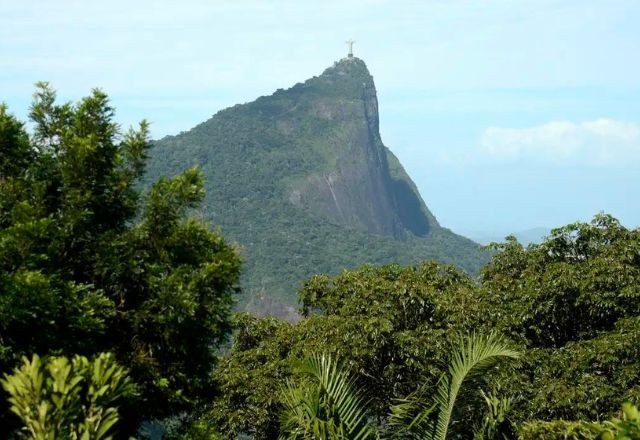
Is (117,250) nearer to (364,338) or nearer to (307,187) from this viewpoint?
(364,338)

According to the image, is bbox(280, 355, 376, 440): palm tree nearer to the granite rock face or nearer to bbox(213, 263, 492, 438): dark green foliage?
bbox(213, 263, 492, 438): dark green foliage

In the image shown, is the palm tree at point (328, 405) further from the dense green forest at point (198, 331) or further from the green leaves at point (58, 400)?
the green leaves at point (58, 400)

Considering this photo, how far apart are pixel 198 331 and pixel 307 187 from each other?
145445 mm

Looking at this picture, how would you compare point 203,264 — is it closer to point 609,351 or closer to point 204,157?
point 609,351

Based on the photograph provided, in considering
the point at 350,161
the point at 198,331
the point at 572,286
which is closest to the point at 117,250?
the point at 198,331

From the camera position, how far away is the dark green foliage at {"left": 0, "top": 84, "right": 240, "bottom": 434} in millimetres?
8547

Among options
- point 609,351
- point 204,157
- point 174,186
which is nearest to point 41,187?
point 174,186

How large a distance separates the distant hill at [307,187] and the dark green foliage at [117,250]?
101624 millimetres

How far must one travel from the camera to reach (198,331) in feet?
30.8

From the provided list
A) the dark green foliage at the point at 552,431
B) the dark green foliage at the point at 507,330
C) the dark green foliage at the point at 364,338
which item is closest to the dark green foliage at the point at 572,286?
the dark green foliage at the point at 507,330

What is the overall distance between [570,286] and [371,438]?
10341mm

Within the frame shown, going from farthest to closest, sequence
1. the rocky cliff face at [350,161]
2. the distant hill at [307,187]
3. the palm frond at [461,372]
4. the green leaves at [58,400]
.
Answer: the rocky cliff face at [350,161] < the distant hill at [307,187] < the palm frond at [461,372] < the green leaves at [58,400]

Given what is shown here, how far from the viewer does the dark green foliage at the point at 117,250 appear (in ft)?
28.0

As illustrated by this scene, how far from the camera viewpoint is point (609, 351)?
48.3 ft
